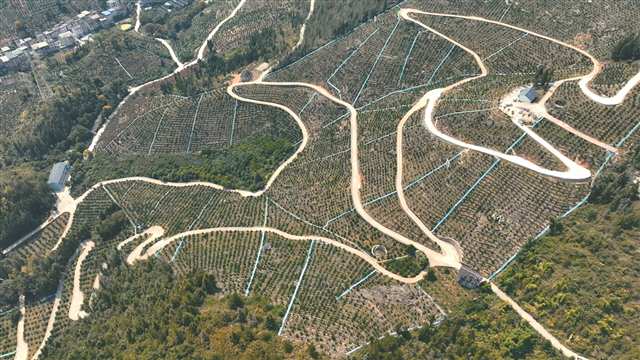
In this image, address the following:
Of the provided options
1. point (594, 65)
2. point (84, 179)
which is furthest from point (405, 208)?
point (84, 179)

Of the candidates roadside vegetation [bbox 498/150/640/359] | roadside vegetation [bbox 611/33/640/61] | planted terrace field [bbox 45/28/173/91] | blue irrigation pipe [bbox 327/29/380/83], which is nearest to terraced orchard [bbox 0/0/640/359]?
blue irrigation pipe [bbox 327/29/380/83]

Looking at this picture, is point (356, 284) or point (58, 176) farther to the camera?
point (58, 176)

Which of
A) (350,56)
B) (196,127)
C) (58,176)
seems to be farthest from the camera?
(350,56)

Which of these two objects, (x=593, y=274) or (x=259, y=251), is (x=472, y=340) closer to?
(x=593, y=274)

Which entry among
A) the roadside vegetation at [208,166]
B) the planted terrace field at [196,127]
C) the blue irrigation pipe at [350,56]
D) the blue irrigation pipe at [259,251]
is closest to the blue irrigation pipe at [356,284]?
the blue irrigation pipe at [259,251]

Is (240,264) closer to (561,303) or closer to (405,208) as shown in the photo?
(405,208)

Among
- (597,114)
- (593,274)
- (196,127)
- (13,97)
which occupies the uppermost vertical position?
(13,97)

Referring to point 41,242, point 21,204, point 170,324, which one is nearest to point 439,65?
point 170,324

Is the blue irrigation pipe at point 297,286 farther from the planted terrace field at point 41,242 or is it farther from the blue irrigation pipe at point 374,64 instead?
the planted terrace field at point 41,242

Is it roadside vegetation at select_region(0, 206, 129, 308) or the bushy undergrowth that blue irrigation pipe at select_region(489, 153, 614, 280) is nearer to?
the bushy undergrowth
